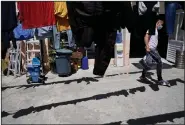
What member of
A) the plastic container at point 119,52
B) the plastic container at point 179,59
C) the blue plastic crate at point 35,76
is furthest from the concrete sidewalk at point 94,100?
the plastic container at point 119,52

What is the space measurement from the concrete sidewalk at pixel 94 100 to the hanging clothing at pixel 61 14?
1.94 meters

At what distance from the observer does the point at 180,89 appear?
21.2 ft

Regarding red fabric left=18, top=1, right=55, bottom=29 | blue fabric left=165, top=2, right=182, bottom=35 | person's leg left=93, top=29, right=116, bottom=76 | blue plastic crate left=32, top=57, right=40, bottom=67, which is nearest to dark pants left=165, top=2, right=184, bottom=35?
blue fabric left=165, top=2, right=182, bottom=35

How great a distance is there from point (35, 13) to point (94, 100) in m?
2.95

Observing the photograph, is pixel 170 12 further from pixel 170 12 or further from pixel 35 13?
pixel 35 13

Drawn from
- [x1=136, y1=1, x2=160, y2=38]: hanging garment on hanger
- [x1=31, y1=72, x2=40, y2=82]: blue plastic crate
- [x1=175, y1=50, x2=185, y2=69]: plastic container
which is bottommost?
[x1=31, y1=72, x2=40, y2=82]: blue plastic crate

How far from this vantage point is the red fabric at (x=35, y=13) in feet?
11.7

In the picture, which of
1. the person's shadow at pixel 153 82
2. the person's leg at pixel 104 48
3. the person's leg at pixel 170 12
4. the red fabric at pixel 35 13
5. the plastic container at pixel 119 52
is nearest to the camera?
the person's leg at pixel 104 48

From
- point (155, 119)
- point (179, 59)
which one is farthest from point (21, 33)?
point (179, 59)

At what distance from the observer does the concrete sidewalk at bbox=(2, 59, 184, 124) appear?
488cm

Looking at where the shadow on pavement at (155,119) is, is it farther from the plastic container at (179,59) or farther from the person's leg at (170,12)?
the plastic container at (179,59)

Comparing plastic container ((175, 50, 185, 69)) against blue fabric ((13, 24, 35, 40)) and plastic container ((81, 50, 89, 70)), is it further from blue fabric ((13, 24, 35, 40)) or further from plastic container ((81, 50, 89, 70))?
blue fabric ((13, 24, 35, 40))

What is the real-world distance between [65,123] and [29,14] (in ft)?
7.49

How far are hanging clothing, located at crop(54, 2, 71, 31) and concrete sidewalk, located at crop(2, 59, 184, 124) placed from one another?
194 centimetres
